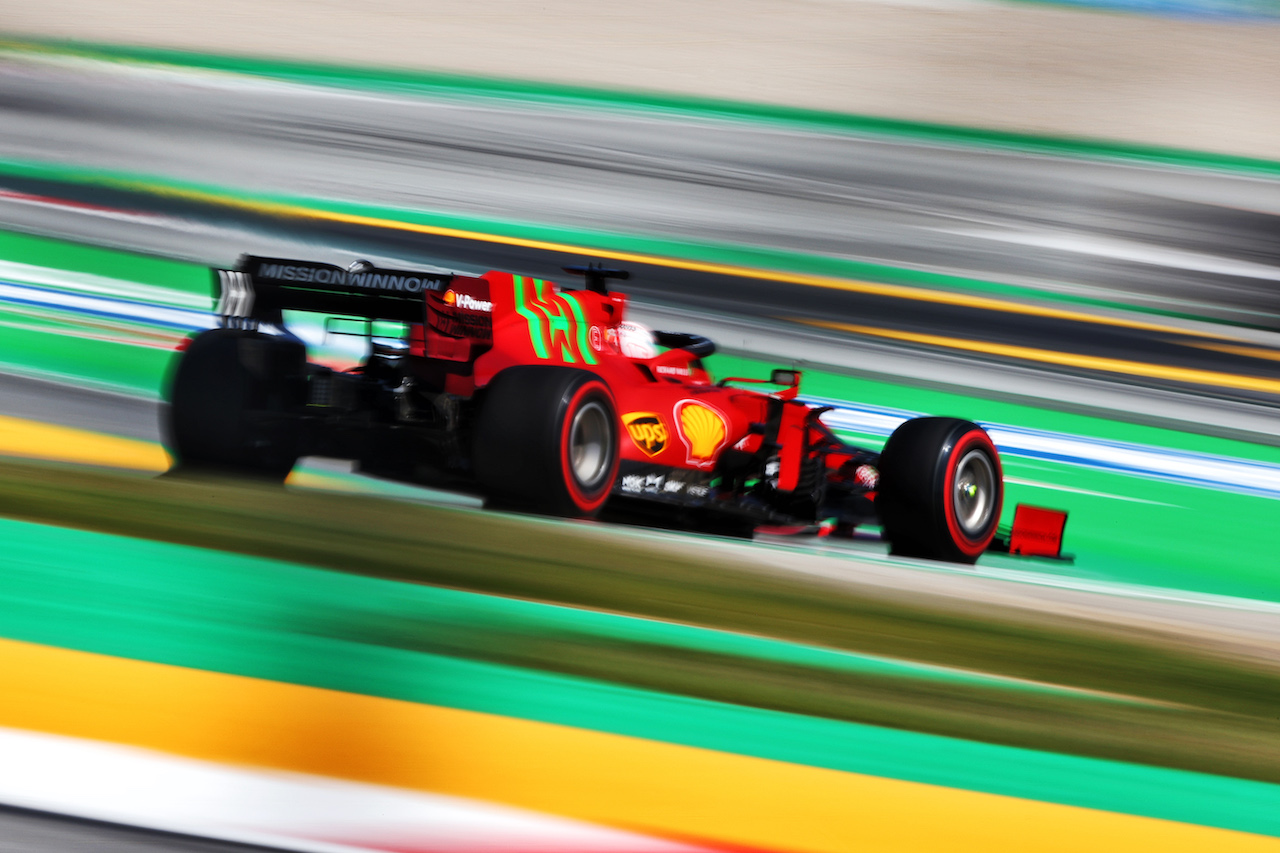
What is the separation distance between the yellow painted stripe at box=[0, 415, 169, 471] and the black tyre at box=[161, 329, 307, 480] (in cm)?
130

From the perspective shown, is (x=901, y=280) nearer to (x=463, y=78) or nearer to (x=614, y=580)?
(x=463, y=78)

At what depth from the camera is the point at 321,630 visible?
372 centimetres

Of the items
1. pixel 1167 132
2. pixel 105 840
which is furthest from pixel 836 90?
pixel 105 840

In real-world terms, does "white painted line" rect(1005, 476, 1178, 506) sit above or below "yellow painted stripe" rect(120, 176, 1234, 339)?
below

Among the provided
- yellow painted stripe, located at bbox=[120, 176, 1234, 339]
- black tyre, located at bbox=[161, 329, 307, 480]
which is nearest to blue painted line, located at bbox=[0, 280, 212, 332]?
yellow painted stripe, located at bbox=[120, 176, 1234, 339]

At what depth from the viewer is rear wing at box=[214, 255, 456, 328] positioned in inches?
192

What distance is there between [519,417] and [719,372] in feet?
22.9

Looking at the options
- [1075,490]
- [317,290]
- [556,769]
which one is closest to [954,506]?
[317,290]

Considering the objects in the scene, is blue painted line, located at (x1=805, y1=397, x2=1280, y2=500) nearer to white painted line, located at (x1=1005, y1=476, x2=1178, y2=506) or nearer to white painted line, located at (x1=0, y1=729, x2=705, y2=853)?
white painted line, located at (x1=1005, y1=476, x2=1178, y2=506)

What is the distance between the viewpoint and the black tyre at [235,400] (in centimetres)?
512

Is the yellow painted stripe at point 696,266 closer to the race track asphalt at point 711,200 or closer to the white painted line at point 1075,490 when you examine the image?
the race track asphalt at point 711,200

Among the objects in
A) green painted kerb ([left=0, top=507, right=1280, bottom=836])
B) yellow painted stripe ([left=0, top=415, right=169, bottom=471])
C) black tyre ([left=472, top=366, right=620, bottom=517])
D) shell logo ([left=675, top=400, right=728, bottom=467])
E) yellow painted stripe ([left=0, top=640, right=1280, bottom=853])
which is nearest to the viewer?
yellow painted stripe ([left=0, top=640, right=1280, bottom=853])

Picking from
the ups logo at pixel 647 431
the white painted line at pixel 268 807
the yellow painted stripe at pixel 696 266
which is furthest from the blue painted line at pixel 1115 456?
the white painted line at pixel 268 807

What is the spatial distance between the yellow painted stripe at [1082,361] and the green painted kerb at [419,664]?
28.2ft
